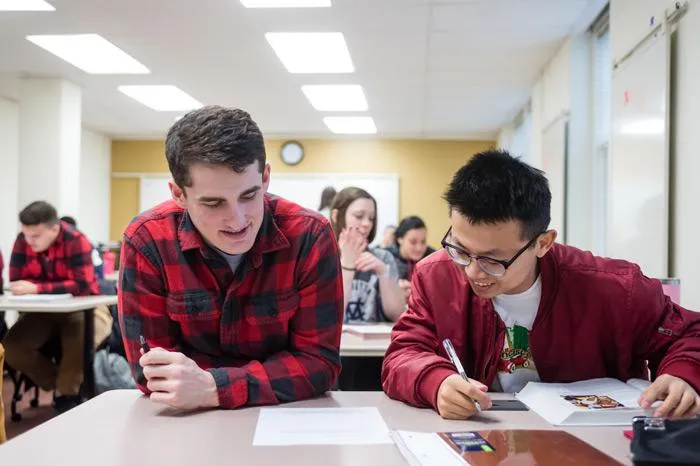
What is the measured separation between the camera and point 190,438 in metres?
1.08

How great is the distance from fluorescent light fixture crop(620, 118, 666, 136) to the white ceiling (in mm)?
1113

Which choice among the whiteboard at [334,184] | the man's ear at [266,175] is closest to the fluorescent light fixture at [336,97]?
the whiteboard at [334,184]

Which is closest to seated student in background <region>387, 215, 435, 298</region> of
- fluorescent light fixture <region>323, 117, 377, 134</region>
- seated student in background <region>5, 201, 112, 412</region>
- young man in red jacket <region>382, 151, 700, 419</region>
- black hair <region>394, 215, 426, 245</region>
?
black hair <region>394, 215, 426, 245</region>

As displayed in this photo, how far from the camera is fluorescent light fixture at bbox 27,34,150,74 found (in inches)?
197

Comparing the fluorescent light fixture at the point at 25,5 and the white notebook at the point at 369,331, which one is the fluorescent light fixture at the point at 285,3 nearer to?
the fluorescent light fixture at the point at 25,5

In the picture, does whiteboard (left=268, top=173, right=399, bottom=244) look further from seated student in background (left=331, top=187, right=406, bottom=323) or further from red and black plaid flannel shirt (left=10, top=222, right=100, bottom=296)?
seated student in background (left=331, top=187, right=406, bottom=323)

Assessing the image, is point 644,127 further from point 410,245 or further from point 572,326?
point 572,326

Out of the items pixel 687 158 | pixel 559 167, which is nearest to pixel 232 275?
pixel 687 158

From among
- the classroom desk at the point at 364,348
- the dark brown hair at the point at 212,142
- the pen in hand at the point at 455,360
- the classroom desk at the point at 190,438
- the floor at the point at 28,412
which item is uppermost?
the dark brown hair at the point at 212,142

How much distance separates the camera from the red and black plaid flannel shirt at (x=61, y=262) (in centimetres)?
421

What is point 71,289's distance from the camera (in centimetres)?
418

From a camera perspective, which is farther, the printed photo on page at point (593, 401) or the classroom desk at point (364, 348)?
the classroom desk at point (364, 348)

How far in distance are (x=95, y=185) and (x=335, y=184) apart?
3.47 m

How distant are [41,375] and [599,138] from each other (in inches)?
167
